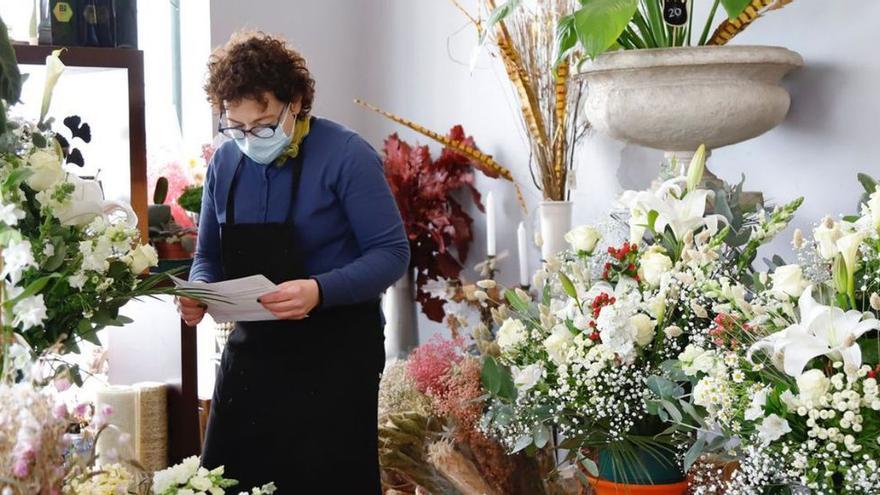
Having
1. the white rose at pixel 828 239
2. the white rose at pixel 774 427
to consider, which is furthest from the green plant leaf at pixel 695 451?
the white rose at pixel 828 239

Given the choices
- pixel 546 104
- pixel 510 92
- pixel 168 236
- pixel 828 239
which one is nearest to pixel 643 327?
pixel 828 239

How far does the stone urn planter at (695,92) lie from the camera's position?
2.60m

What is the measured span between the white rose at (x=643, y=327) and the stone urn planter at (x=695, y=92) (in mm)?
862

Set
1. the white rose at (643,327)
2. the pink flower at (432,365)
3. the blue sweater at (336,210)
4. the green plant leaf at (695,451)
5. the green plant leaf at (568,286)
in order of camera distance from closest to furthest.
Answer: the green plant leaf at (695,451) < the white rose at (643,327) < the green plant leaf at (568,286) < the blue sweater at (336,210) < the pink flower at (432,365)

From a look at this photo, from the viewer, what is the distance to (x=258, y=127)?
7.97 ft

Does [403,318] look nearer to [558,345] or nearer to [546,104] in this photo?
[546,104]

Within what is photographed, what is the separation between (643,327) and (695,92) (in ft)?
2.97

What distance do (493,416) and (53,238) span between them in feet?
2.76

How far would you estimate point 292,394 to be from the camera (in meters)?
2.48

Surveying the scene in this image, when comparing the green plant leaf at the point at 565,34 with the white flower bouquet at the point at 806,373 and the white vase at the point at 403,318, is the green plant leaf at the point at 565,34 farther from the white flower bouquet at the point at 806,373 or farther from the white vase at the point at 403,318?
the white vase at the point at 403,318

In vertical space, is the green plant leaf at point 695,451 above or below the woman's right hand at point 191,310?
below

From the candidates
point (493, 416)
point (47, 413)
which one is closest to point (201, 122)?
A: point (493, 416)

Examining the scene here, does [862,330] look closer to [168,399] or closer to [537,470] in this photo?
[537,470]

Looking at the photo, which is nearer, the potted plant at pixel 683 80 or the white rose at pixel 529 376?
the white rose at pixel 529 376
